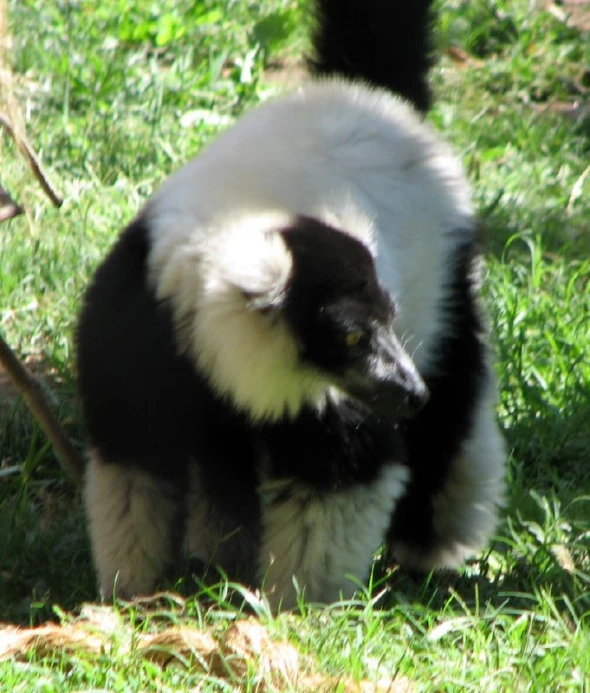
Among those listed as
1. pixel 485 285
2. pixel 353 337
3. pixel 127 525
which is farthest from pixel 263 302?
pixel 485 285

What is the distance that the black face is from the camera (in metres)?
3.31

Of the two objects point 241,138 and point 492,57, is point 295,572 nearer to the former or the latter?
point 241,138

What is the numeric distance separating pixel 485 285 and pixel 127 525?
2.22 m

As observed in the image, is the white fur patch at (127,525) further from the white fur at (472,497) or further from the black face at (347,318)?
the white fur at (472,497)

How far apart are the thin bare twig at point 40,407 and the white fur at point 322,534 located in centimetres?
77

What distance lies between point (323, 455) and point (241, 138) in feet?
3.28

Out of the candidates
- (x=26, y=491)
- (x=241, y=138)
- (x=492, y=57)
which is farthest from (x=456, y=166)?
(x=492, y=57)

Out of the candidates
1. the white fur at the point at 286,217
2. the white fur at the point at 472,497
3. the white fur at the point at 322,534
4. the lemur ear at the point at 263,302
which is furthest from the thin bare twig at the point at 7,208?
the white fur at the point at 472,497

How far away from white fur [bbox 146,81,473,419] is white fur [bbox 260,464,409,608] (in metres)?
0.28

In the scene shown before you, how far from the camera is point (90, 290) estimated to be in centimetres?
358

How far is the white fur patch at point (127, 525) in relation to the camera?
355 cm

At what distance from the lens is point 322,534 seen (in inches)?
136

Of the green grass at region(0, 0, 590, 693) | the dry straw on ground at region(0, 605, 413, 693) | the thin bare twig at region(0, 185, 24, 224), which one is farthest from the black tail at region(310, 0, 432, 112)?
the dry straw on ground at region(0, 605, 413, 693)

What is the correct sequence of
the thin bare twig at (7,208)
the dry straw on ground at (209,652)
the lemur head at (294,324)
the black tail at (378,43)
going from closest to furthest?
the dry straw on ground at (209,652)
the thin bare twig at (7,208)
the lemur head at (294,324)
the black tail at (378,43)
